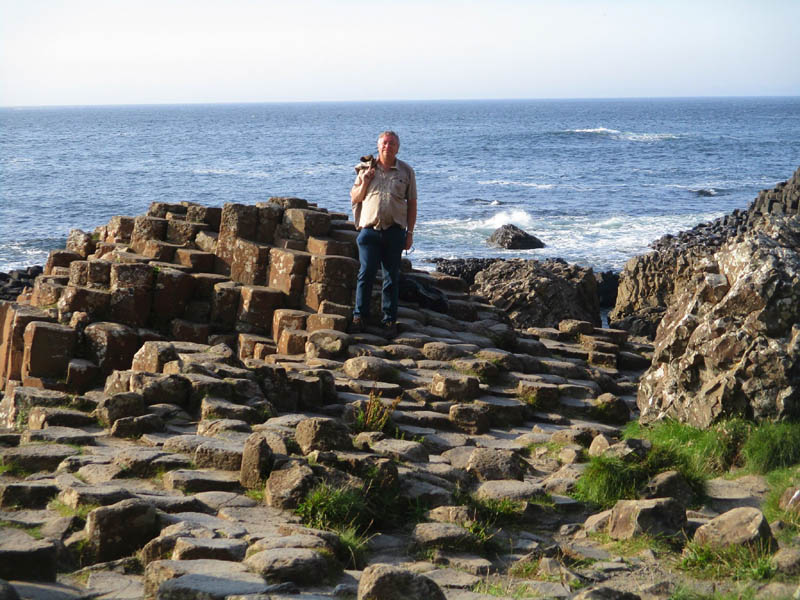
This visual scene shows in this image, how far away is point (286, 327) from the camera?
11.9 meters

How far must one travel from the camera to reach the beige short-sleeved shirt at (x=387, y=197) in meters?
11.5

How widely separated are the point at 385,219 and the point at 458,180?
166 ft

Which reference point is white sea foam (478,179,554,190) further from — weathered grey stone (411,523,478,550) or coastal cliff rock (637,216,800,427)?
weathered grey stone (411,523,478,550)

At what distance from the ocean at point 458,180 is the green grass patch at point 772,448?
2391cm

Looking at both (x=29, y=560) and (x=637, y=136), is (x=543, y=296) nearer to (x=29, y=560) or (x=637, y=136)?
(x=29, y=560)

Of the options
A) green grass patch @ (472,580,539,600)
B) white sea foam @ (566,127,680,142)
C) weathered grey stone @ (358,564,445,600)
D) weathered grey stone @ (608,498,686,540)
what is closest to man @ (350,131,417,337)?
weathered grey stone @ (608,498,686,540)

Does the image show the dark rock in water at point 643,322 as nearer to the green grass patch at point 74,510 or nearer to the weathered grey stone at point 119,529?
the green grass patch at point 74,510

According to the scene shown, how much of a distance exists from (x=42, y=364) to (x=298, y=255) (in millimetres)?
3443

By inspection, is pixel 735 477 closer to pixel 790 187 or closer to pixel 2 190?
pixel 790 187

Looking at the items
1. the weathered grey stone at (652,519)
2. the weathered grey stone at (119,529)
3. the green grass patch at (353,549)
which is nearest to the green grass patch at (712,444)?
the weathered grey stone at (652,519)

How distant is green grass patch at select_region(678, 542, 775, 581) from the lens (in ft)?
16.7

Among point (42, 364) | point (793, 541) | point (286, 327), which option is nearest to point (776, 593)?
point (793, 541)

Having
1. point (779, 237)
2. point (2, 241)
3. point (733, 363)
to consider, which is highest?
point (779, 237)

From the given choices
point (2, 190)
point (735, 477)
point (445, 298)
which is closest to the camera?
point (735, 477)
